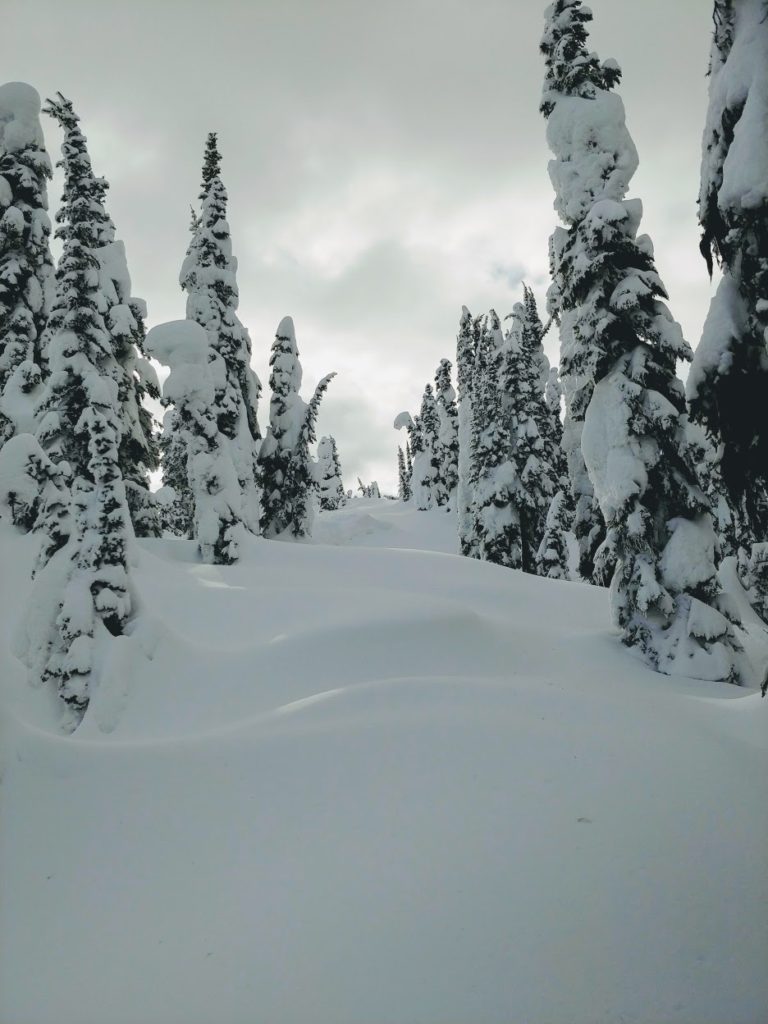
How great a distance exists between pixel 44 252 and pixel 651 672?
23196 mm

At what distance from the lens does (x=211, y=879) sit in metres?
4.89

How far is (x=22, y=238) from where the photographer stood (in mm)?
19719

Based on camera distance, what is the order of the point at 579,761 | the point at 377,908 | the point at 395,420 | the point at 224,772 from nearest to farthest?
the point at 377,908 < the point at 579,761 < the point at 224,772 < the point at 395,420

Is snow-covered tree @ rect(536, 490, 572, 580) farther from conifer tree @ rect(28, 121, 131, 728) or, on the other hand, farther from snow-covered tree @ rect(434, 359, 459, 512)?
snow-covered tree @ rect(434, 359, 459, 512)

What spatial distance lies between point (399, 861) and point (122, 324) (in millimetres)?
20344

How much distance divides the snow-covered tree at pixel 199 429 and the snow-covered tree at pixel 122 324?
3.40 ft

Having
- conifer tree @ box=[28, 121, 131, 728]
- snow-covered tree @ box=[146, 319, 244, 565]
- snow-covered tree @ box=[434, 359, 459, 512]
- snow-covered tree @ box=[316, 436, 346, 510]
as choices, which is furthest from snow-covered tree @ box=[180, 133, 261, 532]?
snow-covered tree @ box=[316, 436, 346, 510]

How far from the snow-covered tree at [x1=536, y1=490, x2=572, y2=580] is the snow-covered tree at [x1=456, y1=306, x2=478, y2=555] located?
388 inches

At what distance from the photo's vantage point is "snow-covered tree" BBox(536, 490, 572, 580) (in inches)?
1144

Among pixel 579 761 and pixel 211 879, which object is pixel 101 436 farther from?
pixel 579 761

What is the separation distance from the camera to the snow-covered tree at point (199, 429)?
19984 millimetres

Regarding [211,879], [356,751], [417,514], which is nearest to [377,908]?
[211,879]

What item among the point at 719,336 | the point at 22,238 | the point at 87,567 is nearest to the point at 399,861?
the point at 719,336

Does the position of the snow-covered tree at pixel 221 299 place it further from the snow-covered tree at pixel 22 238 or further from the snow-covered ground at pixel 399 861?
the snow-covered ground at pixel 399 861
